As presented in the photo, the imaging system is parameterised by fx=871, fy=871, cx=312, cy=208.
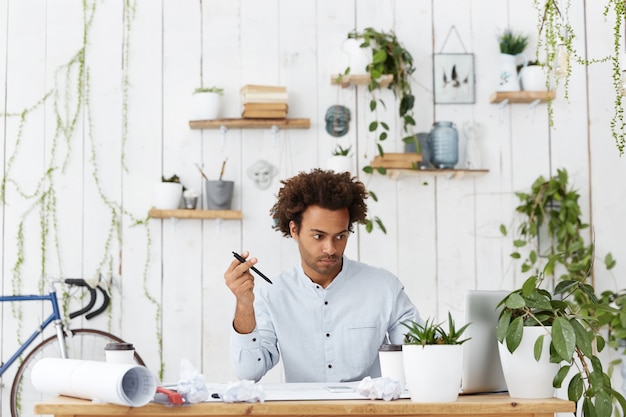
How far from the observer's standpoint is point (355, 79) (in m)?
4.10

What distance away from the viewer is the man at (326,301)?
2.94 m

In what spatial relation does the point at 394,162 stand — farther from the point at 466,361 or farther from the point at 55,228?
the point at 466,361

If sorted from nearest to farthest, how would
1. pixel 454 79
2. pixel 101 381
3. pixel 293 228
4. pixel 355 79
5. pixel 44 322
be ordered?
pixel 101 381 → pixel 293 228 → pixel 44 322 → pixel 355 79 → pixel 454 79

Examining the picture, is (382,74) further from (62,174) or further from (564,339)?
(564,339)

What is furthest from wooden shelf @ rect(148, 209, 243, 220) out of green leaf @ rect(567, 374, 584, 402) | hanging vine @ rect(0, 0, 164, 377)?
green leaf @ rect(567, 374, 584, 402)

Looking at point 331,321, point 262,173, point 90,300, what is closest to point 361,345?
point 331,321

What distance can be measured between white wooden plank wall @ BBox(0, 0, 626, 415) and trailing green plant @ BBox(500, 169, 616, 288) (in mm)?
82

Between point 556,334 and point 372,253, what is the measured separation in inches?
87.9

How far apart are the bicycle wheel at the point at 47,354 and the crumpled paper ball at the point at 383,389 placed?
2.16 m

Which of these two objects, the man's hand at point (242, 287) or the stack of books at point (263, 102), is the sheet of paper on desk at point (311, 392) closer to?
A: the man's hand at point (242, 287)

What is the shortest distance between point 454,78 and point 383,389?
256 centimetres

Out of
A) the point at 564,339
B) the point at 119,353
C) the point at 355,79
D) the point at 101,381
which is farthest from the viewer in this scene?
the point at 355,79

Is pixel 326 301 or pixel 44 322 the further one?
pixel 44 322

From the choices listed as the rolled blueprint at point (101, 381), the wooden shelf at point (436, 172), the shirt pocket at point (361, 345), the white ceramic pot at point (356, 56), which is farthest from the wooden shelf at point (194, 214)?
the rolled blueprint at point (101, 381)
